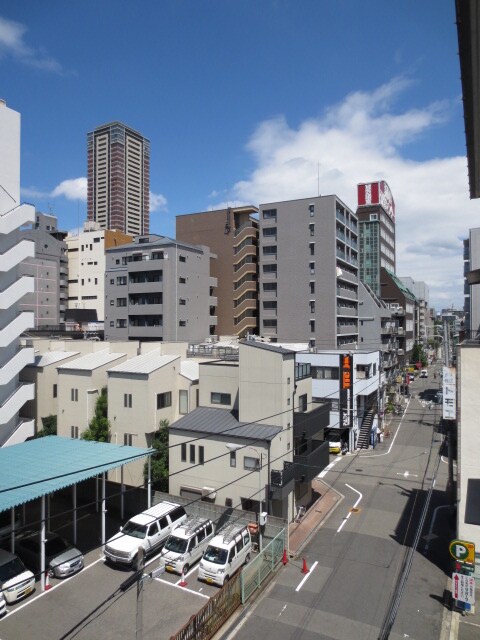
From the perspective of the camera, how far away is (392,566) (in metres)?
18.3

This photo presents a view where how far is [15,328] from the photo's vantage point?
2800 cm

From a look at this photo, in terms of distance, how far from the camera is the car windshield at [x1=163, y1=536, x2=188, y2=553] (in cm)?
1794

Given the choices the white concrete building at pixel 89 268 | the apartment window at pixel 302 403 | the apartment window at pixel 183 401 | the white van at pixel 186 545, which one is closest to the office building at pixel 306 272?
the apartment window at pixel 302 403

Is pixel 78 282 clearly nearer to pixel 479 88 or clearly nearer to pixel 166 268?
pixel 166 268

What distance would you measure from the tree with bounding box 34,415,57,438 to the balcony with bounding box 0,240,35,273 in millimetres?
10930

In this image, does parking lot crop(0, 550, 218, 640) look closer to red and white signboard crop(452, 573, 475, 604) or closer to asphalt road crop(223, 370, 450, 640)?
asphalt road crop(223, 370, 450, 640)

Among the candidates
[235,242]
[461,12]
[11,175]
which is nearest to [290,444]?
[461,12]

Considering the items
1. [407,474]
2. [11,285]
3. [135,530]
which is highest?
[11,285]

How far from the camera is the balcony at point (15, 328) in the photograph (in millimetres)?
27438

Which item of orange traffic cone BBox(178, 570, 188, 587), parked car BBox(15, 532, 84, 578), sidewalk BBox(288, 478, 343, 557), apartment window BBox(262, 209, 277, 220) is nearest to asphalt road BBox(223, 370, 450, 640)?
sidewalk BBox(288, 478, 343, 557)

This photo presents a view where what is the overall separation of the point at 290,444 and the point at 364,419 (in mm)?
20575

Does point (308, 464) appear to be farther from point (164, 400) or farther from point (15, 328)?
A: point (15, 328)

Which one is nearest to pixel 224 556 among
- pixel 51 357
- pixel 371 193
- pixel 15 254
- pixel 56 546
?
pixel 56 546

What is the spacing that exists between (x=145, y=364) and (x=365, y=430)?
22.5 m
